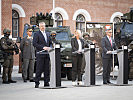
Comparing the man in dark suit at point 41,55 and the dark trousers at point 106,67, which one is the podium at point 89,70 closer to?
the dark trousers at point 106,67

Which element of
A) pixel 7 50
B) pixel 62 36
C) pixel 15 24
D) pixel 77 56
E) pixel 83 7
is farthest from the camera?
pixel 83 7

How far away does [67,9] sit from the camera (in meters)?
41.0

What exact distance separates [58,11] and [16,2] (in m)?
3.88

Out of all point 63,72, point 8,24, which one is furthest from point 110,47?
point 8,24

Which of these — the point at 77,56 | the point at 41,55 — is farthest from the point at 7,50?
the point at 41,55

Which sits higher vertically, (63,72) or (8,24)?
(8,24)

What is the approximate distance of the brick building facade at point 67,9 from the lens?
35500 mm

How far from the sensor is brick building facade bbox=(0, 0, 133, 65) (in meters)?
35.5

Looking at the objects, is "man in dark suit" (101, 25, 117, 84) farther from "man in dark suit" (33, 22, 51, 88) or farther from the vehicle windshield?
the vehicle windshield

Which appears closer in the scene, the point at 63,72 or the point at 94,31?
the point at 63,72

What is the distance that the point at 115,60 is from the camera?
21.6 metres

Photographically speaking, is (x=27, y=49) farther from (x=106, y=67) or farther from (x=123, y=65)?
(x=123, y=65)

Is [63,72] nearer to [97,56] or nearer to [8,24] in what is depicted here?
[97,56]

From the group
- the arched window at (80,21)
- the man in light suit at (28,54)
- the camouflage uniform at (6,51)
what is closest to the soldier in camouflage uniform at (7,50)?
the camouflage uniform at (6,51)
